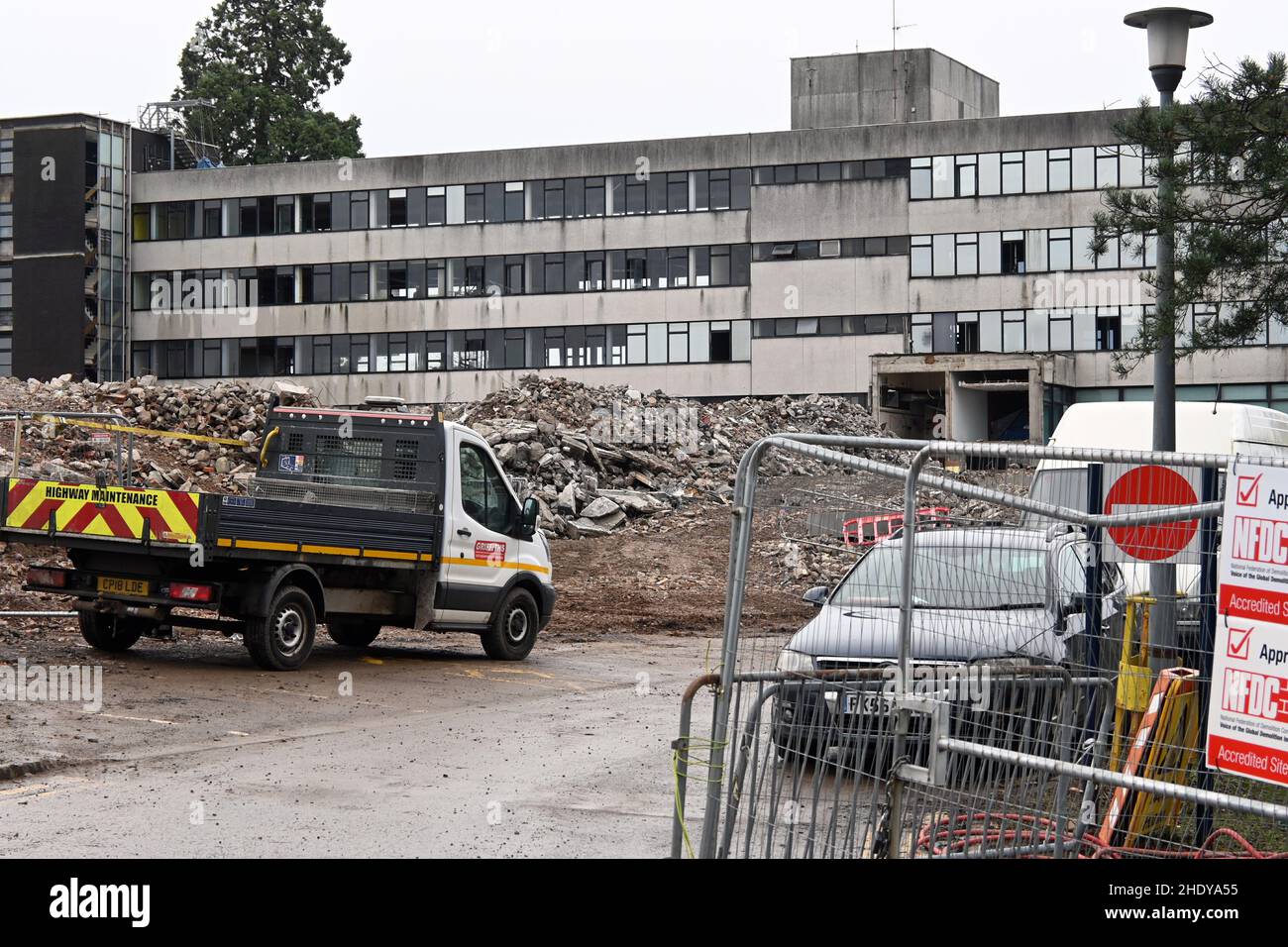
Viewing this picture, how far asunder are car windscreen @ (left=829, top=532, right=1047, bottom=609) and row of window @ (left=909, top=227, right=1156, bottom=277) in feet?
178

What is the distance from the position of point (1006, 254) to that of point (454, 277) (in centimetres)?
2292


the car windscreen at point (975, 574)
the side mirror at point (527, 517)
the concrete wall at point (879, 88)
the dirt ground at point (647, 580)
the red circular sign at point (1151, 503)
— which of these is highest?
the concrete wall at point (879, 88)

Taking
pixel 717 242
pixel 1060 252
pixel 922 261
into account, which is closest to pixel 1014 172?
pixel 1060 252

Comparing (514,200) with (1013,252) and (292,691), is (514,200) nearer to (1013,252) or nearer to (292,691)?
(1013,252)

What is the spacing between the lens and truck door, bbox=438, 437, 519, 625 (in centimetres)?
1742

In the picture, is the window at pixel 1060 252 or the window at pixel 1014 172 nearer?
the window at pixel 1060 252

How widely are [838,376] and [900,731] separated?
5559 cm

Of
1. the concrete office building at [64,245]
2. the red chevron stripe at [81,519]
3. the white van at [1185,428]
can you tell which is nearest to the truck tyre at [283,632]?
the red chevron stripe at [81,519]

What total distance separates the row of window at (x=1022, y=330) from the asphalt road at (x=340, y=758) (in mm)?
44239

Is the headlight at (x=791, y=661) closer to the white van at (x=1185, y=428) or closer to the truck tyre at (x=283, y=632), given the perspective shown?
the white van at (x=1185, y=428)

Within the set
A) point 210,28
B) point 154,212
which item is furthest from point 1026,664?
point 210,28

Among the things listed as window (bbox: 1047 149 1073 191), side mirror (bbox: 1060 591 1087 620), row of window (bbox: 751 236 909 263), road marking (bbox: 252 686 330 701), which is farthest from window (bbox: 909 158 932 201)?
side mirror (bbox: 1060 591 1087 620)

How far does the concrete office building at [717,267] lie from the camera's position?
195 ft
